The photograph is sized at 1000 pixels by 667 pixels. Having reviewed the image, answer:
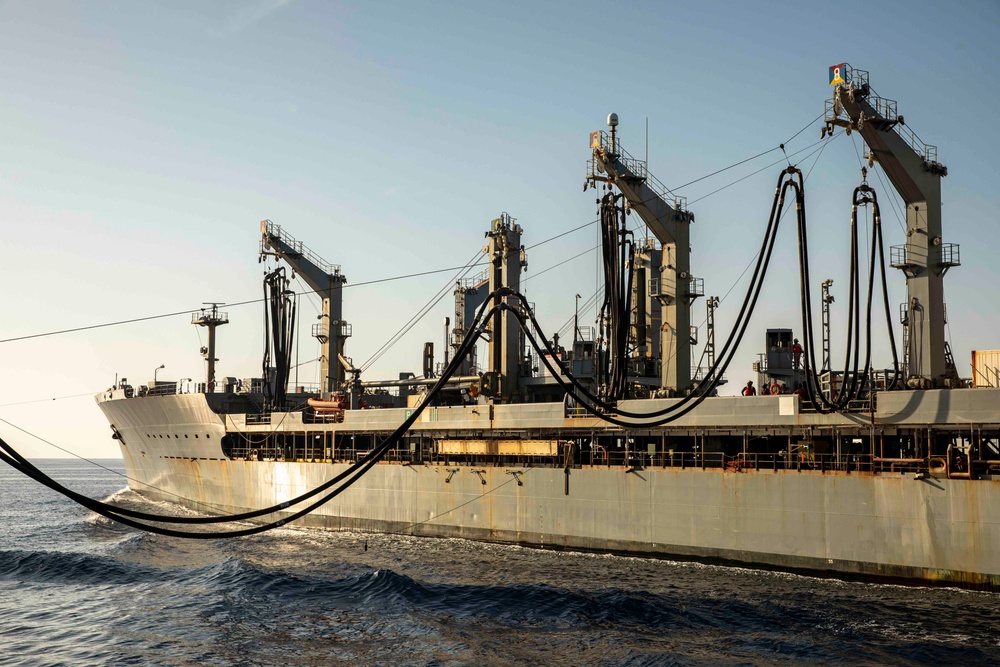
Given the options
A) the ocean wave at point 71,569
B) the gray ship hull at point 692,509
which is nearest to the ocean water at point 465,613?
the ocean wave at point 71,569

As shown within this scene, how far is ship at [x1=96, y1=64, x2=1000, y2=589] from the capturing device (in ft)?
80.4

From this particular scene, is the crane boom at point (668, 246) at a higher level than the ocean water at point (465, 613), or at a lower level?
higher

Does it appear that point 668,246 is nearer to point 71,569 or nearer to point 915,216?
point 915,216

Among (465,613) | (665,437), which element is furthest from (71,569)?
(665,437)

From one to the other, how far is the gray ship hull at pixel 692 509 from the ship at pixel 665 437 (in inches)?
2.5

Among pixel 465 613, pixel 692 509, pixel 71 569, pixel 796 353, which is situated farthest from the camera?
pixel 796 353

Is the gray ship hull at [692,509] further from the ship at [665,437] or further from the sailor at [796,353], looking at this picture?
the sailor at [796,353]

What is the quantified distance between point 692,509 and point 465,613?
10249mm

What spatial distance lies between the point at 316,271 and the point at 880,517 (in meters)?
38.5

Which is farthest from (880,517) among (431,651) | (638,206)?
(638,206)

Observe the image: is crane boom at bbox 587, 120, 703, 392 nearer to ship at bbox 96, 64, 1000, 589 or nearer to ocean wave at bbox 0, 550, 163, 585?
ship at bbox 96, 64, 1000, 589

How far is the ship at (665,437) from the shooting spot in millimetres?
24500

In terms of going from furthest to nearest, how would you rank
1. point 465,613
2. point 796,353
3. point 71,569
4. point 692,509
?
point 796,353 → point 71,569 → point 692,509 → point 465,613

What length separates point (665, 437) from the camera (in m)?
Result: 32.1
